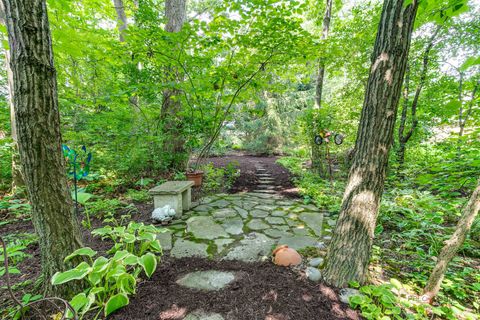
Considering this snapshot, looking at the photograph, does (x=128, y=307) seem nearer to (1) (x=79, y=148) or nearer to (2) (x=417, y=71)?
(1) (x=79, y=148)

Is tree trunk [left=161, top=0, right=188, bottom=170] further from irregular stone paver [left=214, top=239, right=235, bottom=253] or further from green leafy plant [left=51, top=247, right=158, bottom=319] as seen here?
green leafy plant [left=51, top=247, right=158, bottom=319]

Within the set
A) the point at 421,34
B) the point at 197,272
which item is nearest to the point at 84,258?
the point at 197,272

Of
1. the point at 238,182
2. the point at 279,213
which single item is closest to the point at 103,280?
the point at 279,213

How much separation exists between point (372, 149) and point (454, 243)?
2.50 ft

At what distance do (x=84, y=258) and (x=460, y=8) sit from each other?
10.3 feet

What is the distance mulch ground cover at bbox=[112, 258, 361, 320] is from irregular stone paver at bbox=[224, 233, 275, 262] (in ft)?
0.86

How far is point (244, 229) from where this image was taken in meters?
2.76

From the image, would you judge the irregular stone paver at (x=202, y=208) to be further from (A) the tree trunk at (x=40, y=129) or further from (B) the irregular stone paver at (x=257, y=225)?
(A) the tree trunk at (x=40, y=129)

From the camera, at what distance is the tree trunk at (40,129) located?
1.15 m

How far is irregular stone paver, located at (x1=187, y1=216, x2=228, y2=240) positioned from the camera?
255cm

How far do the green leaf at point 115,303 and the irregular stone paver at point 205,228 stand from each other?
120cm

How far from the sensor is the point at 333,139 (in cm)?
516

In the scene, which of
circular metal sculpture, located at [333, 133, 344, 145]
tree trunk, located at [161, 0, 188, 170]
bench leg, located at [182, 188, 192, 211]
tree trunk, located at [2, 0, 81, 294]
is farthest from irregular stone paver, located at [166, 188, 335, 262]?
circular metal sculpture, located at [333, 133, 344, 145]

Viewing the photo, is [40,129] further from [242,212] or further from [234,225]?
[242,212]
